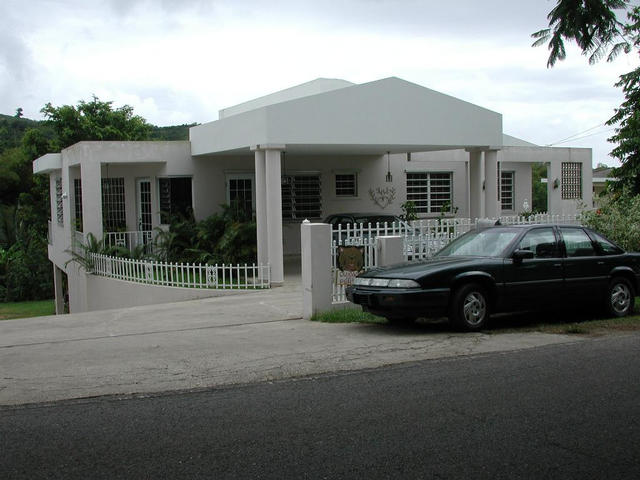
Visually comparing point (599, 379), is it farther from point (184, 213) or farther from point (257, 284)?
point (184, 213)

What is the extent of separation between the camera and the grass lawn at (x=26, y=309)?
29891mm

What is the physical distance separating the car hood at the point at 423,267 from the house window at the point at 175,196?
11.7m

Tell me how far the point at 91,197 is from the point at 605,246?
13.1 m

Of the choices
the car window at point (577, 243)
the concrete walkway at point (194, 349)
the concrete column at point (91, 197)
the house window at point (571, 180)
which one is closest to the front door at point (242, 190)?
the concrete column at point (91, 197)

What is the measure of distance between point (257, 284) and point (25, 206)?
26.4 meters

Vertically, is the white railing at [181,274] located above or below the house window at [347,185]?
below

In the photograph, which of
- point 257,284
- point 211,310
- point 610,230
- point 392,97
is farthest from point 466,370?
point 392,97

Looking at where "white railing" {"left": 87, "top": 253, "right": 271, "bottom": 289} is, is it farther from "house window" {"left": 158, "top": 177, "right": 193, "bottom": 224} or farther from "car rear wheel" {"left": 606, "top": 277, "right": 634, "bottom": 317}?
"car rear wheel" {"left": 606, "top": 277, "right": 634, "bottom": 317}

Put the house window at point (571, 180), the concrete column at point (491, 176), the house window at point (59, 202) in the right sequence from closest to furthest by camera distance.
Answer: the concrete column at point (491, 176)
the house window at point (59, 202)
the house window at point (571, 180)

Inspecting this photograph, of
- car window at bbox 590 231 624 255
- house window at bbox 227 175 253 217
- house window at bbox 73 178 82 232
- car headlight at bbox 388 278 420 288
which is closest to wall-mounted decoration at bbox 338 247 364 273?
car headlight at bbox 388 278 420 288

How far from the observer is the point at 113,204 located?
73.8 feet

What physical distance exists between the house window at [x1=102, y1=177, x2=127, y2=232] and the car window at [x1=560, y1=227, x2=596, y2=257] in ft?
48.5

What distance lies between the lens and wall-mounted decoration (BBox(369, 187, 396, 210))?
23.9 metres

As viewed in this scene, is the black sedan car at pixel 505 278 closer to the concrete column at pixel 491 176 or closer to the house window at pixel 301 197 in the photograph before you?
the concrete column at pixel 491 176
